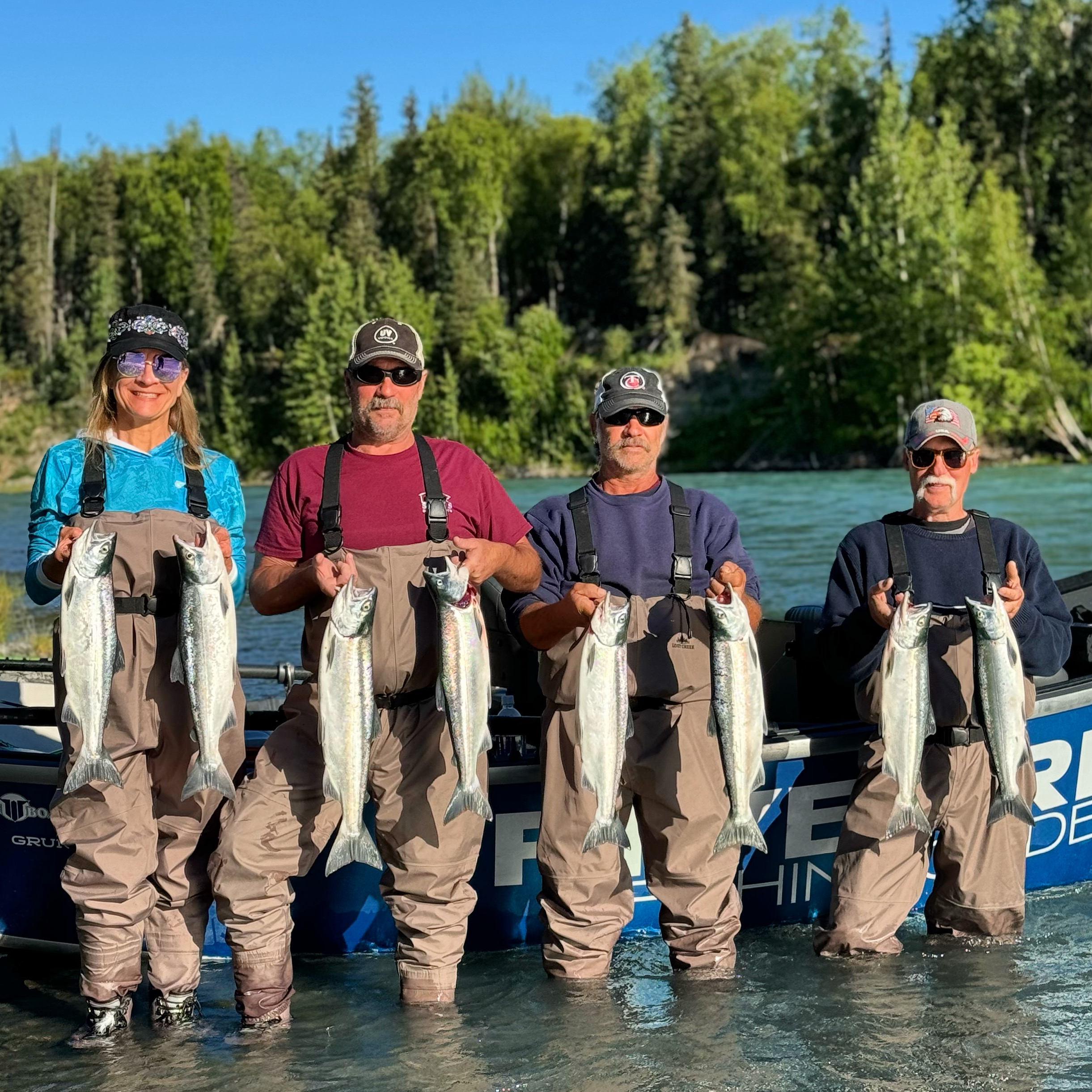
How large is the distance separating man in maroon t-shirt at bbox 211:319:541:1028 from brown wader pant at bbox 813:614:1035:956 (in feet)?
4.61

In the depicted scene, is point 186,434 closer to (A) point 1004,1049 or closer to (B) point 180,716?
(B) point 180,716

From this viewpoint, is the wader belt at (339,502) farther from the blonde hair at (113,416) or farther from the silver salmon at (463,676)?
the blonde hair at (113,416)

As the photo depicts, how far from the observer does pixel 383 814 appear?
4.37 meters

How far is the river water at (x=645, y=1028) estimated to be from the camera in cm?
423

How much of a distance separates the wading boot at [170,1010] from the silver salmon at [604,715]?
1465mm

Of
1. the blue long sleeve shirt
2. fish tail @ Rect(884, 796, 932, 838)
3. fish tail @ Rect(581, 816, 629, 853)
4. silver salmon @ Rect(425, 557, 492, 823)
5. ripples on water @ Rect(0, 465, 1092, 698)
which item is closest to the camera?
silver salmon @ Rect(425, 557, 492, 823)

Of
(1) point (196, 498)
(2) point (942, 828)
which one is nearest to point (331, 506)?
(1) point (196, 498)

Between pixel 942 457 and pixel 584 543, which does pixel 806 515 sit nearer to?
pixel 942 457

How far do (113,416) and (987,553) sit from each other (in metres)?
2.93

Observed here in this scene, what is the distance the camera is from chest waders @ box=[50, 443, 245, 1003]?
417 cm

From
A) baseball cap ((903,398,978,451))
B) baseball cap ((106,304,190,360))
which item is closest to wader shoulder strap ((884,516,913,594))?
baseball cap ((903,398,978,451))

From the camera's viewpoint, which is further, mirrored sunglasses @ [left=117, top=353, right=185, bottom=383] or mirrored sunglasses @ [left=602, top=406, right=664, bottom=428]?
mirrored sunglasses @ [left=602, top=406, right=664, bottom=428]

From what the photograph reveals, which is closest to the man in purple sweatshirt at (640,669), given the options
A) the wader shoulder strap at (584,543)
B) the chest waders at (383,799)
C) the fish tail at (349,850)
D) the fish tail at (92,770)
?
the wader shoulder strap at (584,543)

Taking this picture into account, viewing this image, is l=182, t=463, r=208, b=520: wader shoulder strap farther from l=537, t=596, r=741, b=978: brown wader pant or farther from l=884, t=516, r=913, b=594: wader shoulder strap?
l=884, t=516, r=913, b=594: wader shoulder strap
